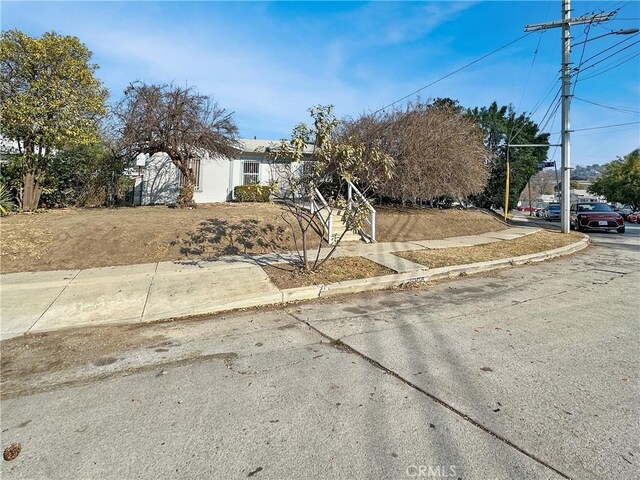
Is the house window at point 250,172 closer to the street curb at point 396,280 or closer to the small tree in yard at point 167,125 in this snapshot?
the small tree in yard at point 167,125

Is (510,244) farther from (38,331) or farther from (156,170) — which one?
(156,170)

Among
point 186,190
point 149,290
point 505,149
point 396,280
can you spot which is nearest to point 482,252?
point 396,280

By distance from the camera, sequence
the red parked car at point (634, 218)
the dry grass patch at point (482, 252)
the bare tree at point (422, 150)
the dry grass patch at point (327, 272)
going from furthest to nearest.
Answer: the red parked car at point (634, 218) → the bare tree at point (422, 150) → the dry grass patch at point (482, 252) → the dry grass patch at point (327, 272)

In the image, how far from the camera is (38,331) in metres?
4.52

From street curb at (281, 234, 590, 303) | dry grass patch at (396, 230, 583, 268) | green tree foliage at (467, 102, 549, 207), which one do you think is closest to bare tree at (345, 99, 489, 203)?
dry grass patch at (396, 230, 583, 268)

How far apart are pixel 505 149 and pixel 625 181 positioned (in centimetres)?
2259

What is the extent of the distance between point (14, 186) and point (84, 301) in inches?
383

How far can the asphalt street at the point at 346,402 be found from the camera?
7.15 feet

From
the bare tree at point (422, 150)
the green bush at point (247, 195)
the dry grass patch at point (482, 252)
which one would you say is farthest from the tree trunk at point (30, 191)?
the dry grass patch at point (482, 252)

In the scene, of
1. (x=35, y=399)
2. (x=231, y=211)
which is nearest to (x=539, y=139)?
(x=231, y=211)

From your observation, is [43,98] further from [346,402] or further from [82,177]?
[346,402]

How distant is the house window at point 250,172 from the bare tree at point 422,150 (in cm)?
598

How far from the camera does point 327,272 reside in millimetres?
6883

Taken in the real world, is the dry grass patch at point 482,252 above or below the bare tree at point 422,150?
below
